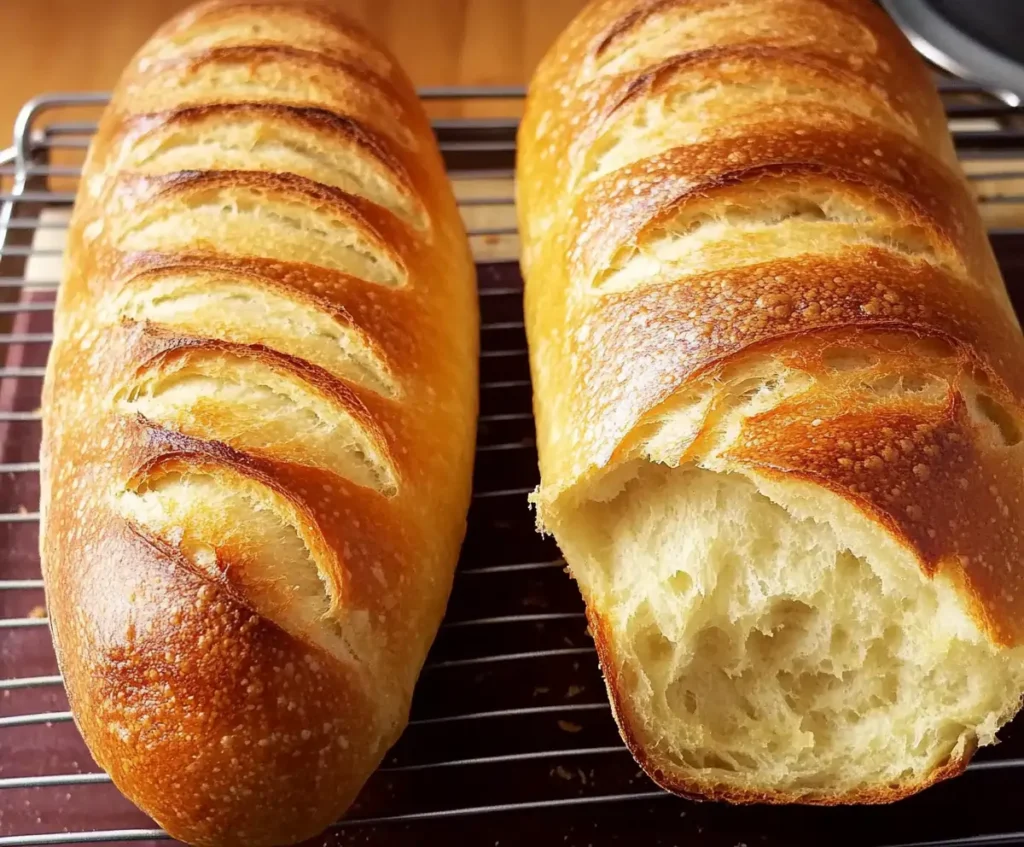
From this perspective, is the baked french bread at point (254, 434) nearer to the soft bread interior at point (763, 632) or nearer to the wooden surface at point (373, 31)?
A: the soft bread interior at point (763, 632)

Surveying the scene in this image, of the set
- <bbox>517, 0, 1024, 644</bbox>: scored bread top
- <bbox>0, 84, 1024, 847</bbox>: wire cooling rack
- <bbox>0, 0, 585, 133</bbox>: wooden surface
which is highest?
<bbox>0, 0, 585, 133</bbox>: wooden surface

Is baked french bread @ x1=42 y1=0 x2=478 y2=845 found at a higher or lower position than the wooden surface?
lower

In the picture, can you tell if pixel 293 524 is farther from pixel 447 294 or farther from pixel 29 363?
pixel 29 363

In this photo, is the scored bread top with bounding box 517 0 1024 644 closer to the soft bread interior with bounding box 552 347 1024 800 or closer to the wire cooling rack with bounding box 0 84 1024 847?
the soft bread interior with bounding box 552 347 1024 800

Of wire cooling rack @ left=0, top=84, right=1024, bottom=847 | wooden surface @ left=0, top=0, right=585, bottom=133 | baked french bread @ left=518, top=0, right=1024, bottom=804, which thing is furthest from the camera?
wooden surface @ left=0, top=0, right=585, bottom=133

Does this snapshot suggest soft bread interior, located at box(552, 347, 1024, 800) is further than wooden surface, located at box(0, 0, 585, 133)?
No

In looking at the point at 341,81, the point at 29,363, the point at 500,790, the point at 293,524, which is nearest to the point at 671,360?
the point at 293,524

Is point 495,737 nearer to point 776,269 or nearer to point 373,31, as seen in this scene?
point 776,269

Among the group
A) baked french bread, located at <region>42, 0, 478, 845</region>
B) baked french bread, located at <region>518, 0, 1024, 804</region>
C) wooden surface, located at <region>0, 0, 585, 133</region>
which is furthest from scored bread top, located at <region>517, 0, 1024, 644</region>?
wooden surface, located at <region>0, 0, 585, 133</region>
